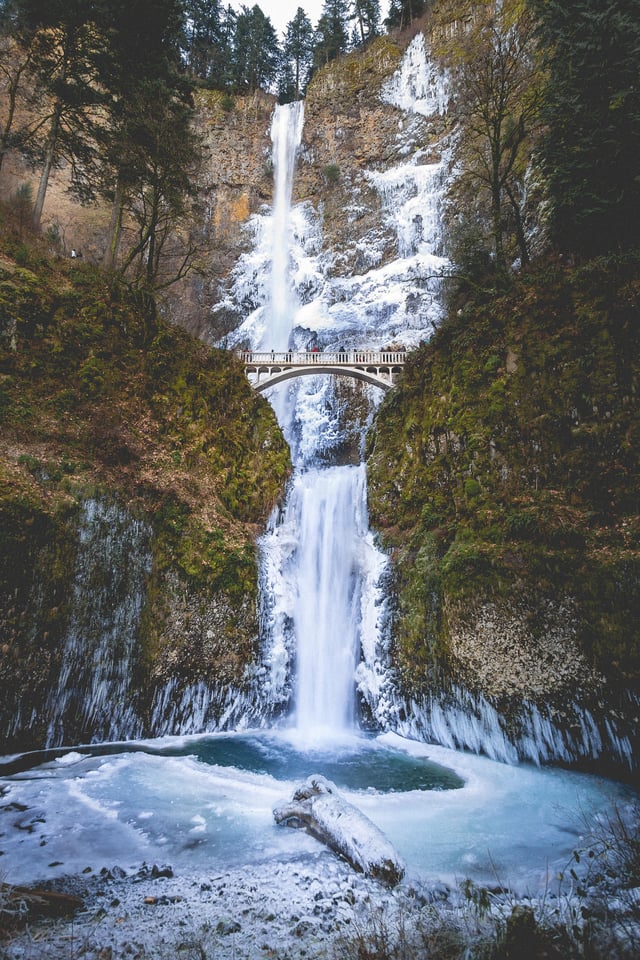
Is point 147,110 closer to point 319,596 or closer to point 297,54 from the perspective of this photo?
point 319,596

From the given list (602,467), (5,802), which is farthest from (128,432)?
(602,467)

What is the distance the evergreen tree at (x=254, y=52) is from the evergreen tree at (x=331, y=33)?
4.71 metres

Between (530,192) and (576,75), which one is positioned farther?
(530,192)

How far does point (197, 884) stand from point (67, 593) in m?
Answer: 5.53

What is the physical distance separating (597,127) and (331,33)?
45.2 m

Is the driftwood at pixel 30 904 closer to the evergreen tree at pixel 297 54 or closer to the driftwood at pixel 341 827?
the driftwood at pixel 341 827

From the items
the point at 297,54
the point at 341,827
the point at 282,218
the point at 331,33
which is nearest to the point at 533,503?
the point at 341,827

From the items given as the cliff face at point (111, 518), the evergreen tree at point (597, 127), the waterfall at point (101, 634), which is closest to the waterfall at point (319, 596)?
the cliff face at point (111, 518)

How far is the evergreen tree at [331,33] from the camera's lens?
136ft

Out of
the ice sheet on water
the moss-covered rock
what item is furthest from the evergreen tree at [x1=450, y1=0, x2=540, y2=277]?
the ice sheet on water

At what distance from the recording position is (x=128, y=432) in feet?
35.3

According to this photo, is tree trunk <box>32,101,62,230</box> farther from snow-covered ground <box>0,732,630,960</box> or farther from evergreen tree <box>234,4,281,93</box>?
evergreen tree <box>234,4,281,93</box>

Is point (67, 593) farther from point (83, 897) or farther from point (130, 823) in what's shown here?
point (83, 897)

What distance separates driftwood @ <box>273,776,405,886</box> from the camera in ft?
15.6
